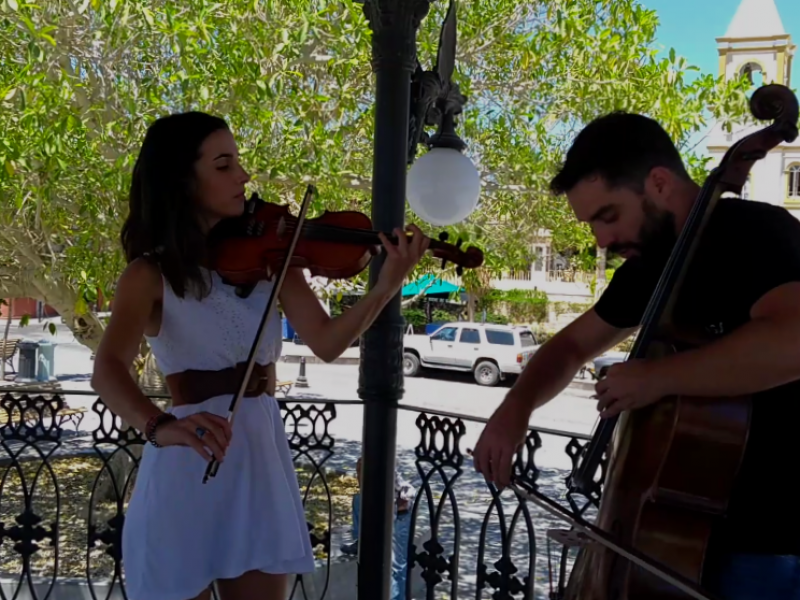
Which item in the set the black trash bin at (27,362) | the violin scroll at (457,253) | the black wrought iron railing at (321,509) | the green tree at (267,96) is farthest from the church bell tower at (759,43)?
the violin scroll at (457,253)

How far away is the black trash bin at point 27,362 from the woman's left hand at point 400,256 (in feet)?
45.6

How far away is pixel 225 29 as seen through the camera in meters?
4.44

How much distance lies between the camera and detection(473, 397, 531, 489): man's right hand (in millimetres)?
1502

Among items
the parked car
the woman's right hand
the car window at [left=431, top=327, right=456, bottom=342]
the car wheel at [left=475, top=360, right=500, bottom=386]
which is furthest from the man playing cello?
the car window at [left=431, top=327, right=456, bottom=342]

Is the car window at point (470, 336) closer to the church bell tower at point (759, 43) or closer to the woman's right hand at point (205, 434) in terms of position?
the church bell tower at point (759, 43)

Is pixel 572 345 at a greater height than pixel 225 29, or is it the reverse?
pixel 225 29

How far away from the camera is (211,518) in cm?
155

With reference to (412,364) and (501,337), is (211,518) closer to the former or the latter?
(501,337)

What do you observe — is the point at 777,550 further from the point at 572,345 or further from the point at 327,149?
the point at 327,149

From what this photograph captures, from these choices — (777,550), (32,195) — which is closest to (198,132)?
(777,550)

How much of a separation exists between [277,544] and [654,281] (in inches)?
37.2

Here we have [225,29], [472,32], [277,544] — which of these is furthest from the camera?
[472,32]

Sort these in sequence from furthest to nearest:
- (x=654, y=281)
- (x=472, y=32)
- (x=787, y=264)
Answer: (x=472, y=32) → (x=654, y=281) → (x=787, y=264)

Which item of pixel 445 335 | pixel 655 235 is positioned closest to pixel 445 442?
pixel 655 235
